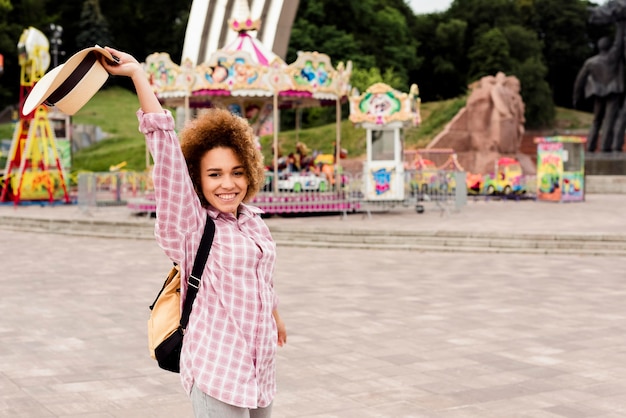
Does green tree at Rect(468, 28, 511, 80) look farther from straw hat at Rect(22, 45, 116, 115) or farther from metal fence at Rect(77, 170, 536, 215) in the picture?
straw hat at Rect(22, 45, 116, 115)

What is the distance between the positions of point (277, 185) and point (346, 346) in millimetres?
14840

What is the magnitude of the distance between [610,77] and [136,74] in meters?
38.0

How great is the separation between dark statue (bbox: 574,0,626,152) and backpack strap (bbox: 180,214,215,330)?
37088 mm

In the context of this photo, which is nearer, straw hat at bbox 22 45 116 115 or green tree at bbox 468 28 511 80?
straw hat at bbox 22 45 116 115

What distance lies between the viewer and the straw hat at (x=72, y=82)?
2.58m

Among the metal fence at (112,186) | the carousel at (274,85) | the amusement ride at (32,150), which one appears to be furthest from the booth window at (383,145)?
the amusement ride at (32,150)

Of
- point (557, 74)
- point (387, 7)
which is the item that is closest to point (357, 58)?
point (387, 7)

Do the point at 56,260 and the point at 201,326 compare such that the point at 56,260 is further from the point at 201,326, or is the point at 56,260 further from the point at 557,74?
the point at 557,74

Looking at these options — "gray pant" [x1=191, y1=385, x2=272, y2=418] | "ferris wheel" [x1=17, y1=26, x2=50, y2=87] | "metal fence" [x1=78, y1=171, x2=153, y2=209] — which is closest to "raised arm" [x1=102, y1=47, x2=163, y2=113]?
"gray pant" [x1=191, y1=385, x2=272, y2=418]

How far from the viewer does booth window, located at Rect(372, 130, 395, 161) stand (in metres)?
22.3

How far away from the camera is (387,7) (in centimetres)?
6244

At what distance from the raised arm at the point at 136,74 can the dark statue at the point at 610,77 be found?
37.2 m

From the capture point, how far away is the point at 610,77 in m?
37.5

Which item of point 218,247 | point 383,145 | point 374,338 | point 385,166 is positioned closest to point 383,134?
point 383,145
